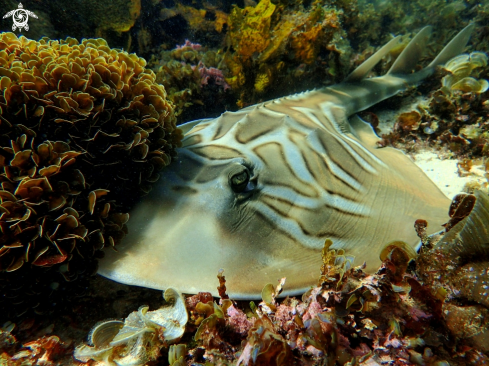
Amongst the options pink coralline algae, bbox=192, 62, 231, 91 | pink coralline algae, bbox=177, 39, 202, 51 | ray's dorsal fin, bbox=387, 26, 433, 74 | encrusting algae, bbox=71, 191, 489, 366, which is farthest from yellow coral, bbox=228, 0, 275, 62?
encrusting algae, bbox=71, 191, 489, 366

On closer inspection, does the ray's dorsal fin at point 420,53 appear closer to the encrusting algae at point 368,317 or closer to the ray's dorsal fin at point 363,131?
the ray's dorsal fin at point 363,131

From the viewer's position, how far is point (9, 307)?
2625 millimetres

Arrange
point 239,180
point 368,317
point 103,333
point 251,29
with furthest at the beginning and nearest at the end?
point 251,29
point 239,180
point 103,333
point 368,317

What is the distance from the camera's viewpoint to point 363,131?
5.65m

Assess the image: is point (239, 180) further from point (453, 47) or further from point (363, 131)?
point (453, 47)

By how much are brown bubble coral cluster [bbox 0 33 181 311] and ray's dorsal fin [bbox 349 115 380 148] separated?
3.68 meters

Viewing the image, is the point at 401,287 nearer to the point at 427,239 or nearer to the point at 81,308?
the point at 427,239

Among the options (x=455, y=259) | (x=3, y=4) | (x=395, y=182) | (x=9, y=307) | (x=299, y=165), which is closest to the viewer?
(x=455, y=259)

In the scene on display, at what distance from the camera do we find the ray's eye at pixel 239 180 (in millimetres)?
2889

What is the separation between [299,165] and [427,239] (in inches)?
59.1

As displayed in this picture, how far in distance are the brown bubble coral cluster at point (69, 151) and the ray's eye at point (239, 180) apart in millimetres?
978

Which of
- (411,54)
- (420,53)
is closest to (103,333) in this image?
(411,54)

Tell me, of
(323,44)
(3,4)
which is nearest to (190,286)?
(323,44)

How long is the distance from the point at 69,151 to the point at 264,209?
197 cm
